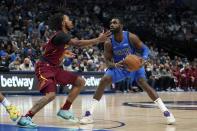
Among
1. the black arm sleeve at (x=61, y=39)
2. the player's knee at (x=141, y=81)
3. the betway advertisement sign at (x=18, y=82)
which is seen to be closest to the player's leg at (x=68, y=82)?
the black arm sleeve at (x=61, y=39)

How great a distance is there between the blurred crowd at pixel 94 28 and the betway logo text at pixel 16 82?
48 centimetres

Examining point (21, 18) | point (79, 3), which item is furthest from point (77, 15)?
point (21, 18)

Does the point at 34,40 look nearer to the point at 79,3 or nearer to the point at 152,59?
the point at 152,59

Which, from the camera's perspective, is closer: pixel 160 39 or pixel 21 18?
pixel 21 18

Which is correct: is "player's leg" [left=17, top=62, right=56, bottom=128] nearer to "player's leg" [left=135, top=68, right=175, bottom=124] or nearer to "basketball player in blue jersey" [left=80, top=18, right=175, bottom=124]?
"basketball player in blue jersey" [left=80, top=18, right=175, bottom=124]

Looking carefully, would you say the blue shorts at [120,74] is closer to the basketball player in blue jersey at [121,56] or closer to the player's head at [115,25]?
the basketball player in blue jersey at [121,56]

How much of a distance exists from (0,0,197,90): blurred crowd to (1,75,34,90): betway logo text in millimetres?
485

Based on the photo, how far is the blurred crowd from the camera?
921 inches

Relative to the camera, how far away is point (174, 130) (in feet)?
27.3

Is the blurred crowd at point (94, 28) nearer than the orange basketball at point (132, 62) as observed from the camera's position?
No

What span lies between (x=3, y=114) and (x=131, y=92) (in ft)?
47.7

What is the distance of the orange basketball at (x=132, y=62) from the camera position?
917 cm

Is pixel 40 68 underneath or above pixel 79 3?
underneath

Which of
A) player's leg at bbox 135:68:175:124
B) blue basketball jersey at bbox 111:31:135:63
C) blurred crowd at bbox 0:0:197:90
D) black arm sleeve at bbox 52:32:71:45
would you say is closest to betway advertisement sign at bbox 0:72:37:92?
blurred crowd at bbox 0:0:197:90
